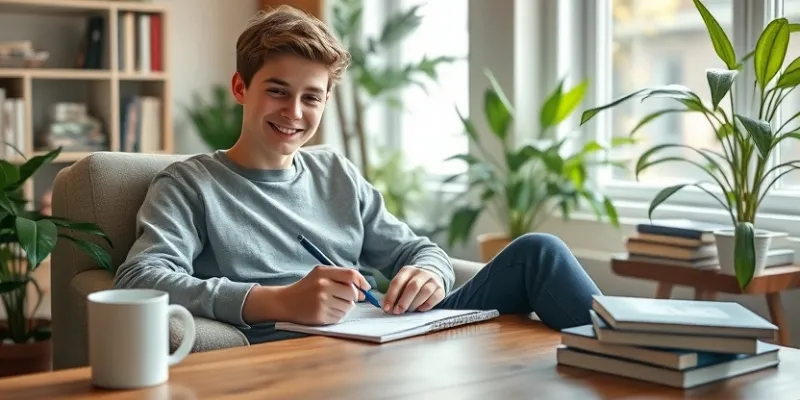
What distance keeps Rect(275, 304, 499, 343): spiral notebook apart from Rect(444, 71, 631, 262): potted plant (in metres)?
1.40

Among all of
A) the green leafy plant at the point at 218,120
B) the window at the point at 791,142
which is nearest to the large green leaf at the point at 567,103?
the window at the point at 791,142

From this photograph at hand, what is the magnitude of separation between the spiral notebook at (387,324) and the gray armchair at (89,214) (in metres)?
0.51

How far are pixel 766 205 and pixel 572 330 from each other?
170cm

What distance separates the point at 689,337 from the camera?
4.03 feet

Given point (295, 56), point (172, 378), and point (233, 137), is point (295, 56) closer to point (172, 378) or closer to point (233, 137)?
point (172, 378)

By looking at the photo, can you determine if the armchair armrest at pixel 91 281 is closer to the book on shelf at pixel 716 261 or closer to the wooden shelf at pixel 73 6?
Result: the book on shelf at pixel 716 261

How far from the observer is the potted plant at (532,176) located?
295cm

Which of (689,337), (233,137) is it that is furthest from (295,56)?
(233,137)

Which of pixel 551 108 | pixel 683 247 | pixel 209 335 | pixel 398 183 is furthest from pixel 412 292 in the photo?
pixel 398 183

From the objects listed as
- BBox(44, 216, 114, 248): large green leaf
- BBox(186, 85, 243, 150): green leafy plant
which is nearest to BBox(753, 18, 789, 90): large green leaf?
BBox(44, 216, 114, 248): large green leaf

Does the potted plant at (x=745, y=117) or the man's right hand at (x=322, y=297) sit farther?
the potted plant at (x=745, y=117)

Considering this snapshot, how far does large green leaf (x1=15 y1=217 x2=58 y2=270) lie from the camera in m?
1.80

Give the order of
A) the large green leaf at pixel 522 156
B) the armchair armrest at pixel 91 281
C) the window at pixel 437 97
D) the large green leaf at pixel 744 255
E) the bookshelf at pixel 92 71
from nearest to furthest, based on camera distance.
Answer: the armchair armrest at pixel 91 281 < the large green leaf at pixel 744 255 < the large green leaf at pixel 522 156 < the bookshelf at pixel 92 71 < the window at pixel 437 97

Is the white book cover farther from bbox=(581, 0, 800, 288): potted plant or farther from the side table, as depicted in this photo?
the side table
